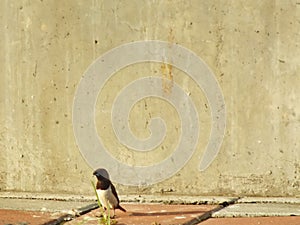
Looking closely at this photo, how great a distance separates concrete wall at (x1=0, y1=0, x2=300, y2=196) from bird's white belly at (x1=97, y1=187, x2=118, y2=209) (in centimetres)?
56

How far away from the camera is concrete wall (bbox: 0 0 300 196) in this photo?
14.1 feet

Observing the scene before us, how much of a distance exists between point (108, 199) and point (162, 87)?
2.64ft

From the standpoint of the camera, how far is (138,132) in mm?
4422

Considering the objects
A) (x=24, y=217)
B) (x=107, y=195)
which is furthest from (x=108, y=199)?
(x=24, y=217)

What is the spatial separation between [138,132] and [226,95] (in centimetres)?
50

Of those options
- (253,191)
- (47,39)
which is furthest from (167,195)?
(47,39)

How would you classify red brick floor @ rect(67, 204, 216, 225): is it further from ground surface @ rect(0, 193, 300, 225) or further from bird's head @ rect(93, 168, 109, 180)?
bird's head @ rect(93, 168, 109, 180)

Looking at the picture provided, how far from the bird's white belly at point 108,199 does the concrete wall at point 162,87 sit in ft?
1.83

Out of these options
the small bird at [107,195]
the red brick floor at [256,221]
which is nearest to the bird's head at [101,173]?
the small bird at [107,195]

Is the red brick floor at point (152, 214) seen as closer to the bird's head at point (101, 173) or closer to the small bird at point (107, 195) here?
the small bird at point (107, 195)

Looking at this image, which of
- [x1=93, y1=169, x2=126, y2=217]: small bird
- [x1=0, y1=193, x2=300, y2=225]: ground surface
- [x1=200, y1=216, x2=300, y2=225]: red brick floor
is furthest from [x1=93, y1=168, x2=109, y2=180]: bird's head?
[x1=200, y1=216, x2=300, y2=225]: red brick floor

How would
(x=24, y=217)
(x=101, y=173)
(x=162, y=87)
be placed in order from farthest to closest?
(x=162, y=87)
(x=101, y=173)
(x=24, y=217)

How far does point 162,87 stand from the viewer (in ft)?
14.5

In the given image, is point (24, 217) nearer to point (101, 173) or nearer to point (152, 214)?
point (101, 173)
